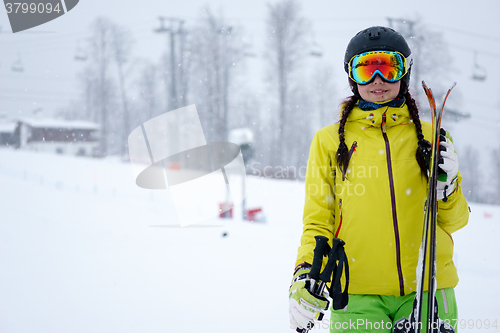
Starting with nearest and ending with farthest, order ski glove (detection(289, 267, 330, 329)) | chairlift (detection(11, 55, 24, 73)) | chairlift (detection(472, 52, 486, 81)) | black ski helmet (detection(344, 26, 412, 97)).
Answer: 1. ski glove (detection(289, 267, 330, 329))
2. black ski helmet (detection(344, 26, 412, 97))
3. chairlift (detection(472, 52, 486, 81))
4. chairlift (detection(11, 55, 24, 73))

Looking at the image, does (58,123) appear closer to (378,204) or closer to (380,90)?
(380,90)

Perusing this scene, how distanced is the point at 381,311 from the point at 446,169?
607mm

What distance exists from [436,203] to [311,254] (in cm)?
51

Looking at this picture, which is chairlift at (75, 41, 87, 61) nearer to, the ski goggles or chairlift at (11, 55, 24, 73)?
chairlift at (11, 55, 24, 73)

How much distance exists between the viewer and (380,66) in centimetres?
148

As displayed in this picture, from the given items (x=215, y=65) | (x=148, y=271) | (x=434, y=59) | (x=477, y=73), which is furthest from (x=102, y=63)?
(x=148, y=271)

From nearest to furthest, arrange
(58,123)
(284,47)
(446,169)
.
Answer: (446,169), (284,47), (58,123)

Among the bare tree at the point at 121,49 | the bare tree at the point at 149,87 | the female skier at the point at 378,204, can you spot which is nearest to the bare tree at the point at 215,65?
the bare tree at the point at 149,87

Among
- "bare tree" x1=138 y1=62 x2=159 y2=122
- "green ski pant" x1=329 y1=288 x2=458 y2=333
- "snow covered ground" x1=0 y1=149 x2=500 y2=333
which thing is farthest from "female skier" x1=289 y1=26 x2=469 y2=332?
"bare tree" x1=138 y1=62 x2=159 y2=122

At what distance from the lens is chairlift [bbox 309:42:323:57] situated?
14617 mm

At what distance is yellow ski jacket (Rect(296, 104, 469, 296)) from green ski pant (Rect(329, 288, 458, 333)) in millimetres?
35

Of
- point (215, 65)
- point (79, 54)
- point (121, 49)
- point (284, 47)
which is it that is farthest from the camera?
point (121, 49)

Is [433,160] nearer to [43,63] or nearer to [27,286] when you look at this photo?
[27,286]

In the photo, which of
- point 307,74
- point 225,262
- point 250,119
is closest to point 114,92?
point 250,119
